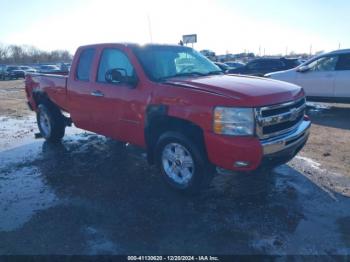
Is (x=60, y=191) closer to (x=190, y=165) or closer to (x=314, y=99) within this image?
(x=190, y=165)

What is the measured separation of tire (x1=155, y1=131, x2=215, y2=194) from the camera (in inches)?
155

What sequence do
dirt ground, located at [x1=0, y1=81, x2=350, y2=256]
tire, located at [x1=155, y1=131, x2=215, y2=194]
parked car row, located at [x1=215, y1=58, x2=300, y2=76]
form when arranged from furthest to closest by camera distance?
parked car row, located at [x1=215, y1=58, x2=300, y2=76] → tire, located at [x1=155, y1=131, x2=215, y2=194] → dirt ground, located at [x1=0, y1=81, x2=350, y2=256]

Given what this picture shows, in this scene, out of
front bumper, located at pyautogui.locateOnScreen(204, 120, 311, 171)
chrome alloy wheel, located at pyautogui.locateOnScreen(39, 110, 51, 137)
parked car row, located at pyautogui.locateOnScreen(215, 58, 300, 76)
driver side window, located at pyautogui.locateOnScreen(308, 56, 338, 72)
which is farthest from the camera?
parked car row, located at pyautogui.locateOnScreen(215, 58, 300, 76)

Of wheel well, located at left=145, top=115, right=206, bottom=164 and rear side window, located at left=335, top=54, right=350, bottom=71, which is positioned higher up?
rear side window, located at left=335, top=54, right=350, bottom=71

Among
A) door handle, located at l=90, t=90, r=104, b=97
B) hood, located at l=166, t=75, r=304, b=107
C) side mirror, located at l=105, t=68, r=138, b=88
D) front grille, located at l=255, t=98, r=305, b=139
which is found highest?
side mirror, located at l=105, t=68, r=138, b=88

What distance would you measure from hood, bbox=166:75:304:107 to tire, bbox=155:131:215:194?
27.5 inches

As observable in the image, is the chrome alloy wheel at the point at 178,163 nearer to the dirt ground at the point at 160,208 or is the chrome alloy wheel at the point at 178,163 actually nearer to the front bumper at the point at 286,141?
the dirt ground at the point at 160,208

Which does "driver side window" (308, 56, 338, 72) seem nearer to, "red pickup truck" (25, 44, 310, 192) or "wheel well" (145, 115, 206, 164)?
"red pickup truck" (25, 44, 310, 192)

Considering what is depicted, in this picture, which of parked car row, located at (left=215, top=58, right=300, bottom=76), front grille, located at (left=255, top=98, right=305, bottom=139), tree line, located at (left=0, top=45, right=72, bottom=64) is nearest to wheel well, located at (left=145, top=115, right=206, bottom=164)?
front grille, located at (left=255, top=98, right=305, bottom=139)

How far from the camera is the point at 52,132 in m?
6.89

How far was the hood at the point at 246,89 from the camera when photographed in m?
3.64

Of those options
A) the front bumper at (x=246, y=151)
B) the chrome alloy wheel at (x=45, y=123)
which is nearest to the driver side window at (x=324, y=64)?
the front bumper at (x=246, y=151)

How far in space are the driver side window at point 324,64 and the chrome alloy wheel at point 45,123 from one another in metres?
7.79

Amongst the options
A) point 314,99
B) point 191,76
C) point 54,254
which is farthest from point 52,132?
point 314,99
